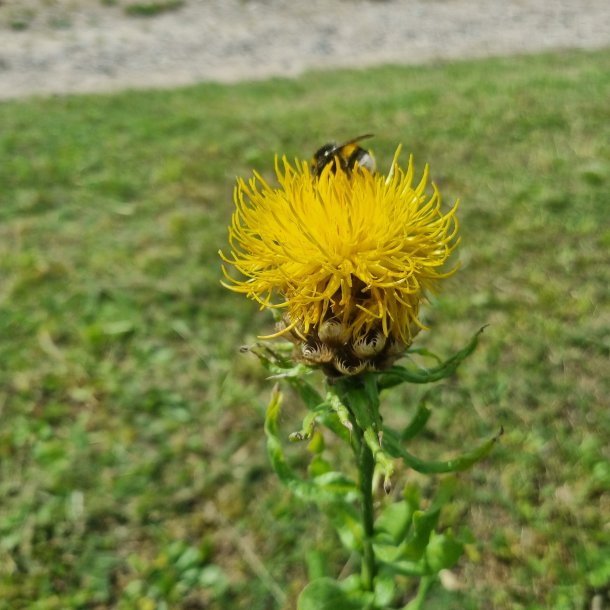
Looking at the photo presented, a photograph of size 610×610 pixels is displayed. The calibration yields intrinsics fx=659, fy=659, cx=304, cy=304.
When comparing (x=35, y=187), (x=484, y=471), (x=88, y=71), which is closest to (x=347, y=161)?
(x=484, y=471)

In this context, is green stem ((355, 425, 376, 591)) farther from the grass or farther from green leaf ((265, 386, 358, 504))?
the grass

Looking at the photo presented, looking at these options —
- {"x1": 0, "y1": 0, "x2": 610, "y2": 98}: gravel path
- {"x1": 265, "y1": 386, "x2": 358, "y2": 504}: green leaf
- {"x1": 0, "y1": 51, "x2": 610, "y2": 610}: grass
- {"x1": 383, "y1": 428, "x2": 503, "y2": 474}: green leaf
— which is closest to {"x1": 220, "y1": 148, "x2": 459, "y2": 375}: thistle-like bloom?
{"x1": 383, "y1": 428, "x2": 503, "y2": 474}: green leaf

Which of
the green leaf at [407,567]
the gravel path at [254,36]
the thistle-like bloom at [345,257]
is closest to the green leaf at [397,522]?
the green leaf at [407,567]

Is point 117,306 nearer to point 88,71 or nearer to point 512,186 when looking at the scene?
point 512,186

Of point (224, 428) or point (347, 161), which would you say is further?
point (224, 428)

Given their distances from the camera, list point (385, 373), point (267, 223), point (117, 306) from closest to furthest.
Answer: point (267, 223), point (385, 373), point (117, 306)

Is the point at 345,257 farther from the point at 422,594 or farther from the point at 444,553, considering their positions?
the point at 422,594

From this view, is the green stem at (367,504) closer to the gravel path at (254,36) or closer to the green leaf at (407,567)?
the green leaf at (407,567)

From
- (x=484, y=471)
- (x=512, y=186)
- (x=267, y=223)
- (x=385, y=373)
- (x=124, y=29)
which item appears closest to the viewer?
(x=267, y=223)
